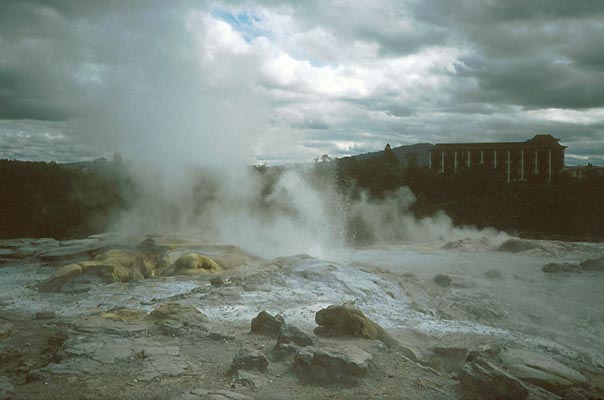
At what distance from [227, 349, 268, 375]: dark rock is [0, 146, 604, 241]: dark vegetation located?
16358 mm

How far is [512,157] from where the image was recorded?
46.8 meters

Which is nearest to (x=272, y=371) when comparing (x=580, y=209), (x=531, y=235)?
(x=531, y=235)

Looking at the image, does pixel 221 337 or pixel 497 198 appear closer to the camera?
pixel 221 337

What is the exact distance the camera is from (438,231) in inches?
1178

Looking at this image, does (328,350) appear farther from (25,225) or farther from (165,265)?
(25,225)

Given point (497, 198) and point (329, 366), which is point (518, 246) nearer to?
point (497, 198)

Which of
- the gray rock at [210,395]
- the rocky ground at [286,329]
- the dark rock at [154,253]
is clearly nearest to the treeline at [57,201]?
the rocky ground at [286,329]

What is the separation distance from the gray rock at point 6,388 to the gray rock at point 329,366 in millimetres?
3197

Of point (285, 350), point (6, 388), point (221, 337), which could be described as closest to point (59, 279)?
point (221, 337)

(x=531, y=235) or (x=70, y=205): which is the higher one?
(x=70, y=205)

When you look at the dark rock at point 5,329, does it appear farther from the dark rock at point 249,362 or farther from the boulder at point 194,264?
the boulder at point 194,264

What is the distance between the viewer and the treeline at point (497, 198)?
3038 cm

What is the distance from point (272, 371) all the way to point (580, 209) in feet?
101

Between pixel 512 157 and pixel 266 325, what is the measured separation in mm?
44923
